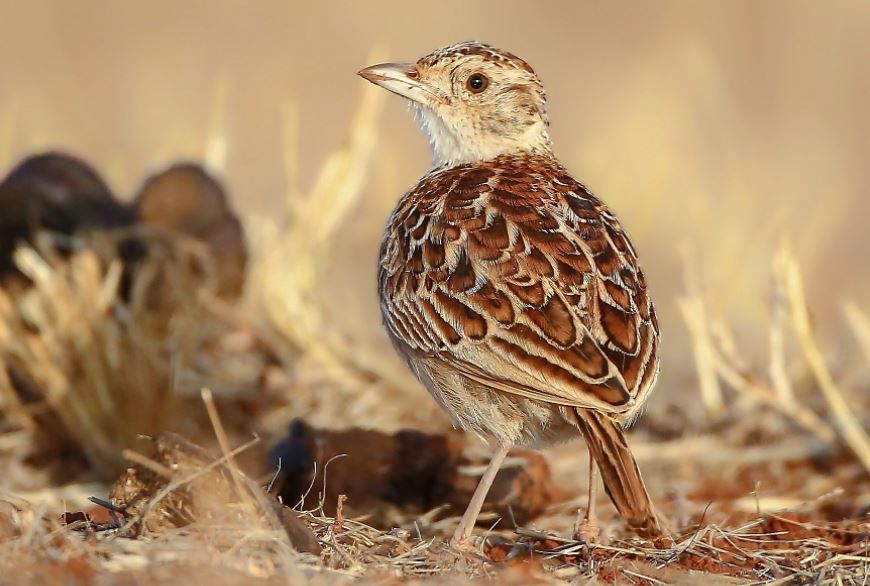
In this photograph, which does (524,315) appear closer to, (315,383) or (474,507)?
(474,507)

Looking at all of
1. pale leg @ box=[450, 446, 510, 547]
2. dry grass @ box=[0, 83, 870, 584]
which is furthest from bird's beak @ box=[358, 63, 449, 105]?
pale leg @ box=[450, 446, 510, 547]

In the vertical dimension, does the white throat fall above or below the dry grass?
above

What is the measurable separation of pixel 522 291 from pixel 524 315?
0.12 meters

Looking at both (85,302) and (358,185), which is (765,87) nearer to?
(358,185)

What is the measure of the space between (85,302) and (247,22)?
11.5m

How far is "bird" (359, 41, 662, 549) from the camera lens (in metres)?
4.58

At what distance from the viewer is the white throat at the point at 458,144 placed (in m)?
5.99

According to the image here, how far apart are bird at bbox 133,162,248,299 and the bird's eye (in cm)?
249

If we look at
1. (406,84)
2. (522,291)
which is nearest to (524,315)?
(522,291)

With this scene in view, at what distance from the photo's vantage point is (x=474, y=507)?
4875mm

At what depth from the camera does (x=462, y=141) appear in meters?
6.00

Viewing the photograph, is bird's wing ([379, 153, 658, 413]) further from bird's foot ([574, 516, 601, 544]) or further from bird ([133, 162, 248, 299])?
bird ([133, 162, 248, 299])

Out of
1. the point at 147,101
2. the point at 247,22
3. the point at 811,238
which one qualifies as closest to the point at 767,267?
the point at 811,238

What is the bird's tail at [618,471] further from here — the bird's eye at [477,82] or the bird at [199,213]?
the bird at [199,213]
